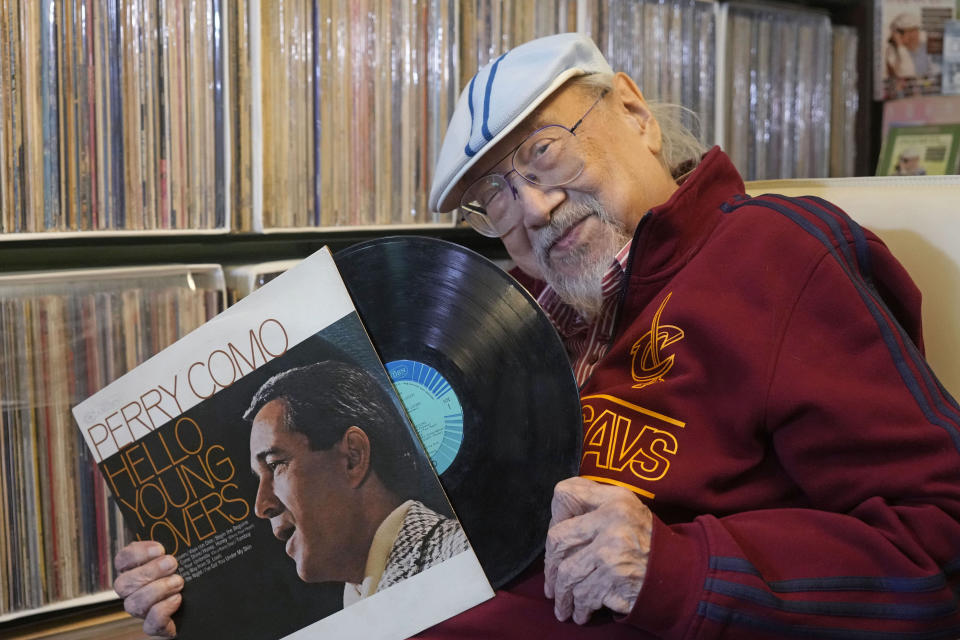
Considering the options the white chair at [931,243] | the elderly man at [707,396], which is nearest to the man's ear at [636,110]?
the elderly man at [707,396]

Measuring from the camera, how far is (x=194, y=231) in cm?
126

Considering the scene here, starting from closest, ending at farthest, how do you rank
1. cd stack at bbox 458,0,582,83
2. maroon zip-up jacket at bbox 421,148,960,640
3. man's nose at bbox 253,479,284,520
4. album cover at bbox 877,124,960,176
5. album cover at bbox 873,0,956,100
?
maroon zip-up jacket at bbox 421,148,960,640 → man's nose at bbox 253,479,284,520 → cd stack at bbox 458,0,582,83 → album cover at bbox 877,124,960,176 → album cover at bbox 873,0,956,100

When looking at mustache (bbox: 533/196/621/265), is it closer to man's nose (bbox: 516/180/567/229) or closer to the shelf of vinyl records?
man's nose (bbox: 516/180/567/229)

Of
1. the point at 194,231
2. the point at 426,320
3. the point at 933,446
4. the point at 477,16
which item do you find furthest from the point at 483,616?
the point at 477,16

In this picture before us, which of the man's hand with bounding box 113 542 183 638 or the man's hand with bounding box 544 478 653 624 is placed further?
the man's hand with bounding box 113 542 183 638

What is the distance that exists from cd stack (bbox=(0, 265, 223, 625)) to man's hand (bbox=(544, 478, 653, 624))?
716 millimetres

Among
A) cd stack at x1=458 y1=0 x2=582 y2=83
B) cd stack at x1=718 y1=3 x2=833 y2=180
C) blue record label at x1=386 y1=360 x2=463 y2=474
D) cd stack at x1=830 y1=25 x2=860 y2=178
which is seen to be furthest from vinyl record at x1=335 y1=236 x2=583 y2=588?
cd stack at x1=830 y1=25 x2=860 y2=178

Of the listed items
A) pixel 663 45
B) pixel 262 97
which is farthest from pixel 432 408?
pixel 663 45

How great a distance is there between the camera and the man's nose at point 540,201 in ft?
3.46

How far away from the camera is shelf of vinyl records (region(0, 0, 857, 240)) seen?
113 centimetres

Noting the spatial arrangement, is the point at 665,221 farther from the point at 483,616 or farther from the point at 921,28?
the point at 921,28

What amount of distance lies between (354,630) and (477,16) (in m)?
1.05

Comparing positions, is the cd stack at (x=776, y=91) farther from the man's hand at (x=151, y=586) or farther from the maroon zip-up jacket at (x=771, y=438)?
the man's hand at (x=151, y=586)

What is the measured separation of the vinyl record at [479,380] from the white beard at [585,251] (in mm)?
244
